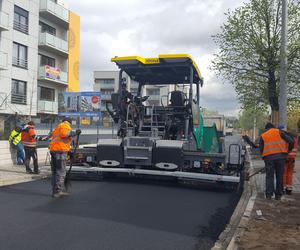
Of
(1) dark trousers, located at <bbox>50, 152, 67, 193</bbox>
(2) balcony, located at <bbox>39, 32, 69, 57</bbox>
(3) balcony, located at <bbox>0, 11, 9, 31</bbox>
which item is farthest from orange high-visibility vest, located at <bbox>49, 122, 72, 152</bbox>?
(2) balcony, located at <bbox>39, 32, 69, 57</bbox>

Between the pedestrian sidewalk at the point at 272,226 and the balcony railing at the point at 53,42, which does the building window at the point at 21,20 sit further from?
the pedestrian sidewalk at the point at 272,226

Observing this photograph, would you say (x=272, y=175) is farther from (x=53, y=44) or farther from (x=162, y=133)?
(x=53, y=44)

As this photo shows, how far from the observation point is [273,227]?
6.20 meters

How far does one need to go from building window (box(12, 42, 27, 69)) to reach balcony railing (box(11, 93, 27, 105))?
224 centimetres

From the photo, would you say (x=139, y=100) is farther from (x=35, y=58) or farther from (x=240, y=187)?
(x=35, y=58)

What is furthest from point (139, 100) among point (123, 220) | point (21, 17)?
point (21, 17)

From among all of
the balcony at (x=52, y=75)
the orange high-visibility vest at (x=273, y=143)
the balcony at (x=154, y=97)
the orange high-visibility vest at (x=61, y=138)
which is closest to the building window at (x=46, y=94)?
the balcony at (x=52, y=75)

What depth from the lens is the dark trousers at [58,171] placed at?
8.79 m

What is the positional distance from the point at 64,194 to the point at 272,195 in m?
4.41

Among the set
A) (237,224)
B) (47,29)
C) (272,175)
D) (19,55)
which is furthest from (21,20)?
(237,224)

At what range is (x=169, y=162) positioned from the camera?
9977mm

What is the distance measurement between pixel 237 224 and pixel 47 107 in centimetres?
2906

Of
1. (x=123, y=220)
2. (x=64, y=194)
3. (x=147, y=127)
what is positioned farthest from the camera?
(x=147, y=127)

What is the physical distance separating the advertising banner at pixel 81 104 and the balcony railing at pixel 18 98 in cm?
1220
